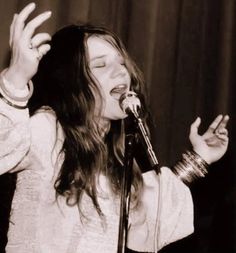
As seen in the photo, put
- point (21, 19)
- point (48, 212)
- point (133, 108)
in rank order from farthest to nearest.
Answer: point (48, 212) < point (133, 108) < point (21, 19)

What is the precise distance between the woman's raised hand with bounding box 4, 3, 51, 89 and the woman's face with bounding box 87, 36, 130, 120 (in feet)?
1.14

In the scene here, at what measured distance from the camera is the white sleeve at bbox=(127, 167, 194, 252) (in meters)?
1.51

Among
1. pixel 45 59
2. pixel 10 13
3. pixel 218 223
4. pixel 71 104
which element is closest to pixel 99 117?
pixel 71 104

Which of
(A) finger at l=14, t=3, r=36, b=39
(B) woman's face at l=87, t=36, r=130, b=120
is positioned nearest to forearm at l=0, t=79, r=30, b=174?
(A) finger at l=14, t=3, r=36, b=39

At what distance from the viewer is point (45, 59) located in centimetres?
153

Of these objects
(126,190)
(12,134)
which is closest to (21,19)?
(12,134)

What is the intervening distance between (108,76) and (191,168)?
33cm

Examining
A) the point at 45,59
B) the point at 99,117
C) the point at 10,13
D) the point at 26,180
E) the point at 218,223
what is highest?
the point at 10,13

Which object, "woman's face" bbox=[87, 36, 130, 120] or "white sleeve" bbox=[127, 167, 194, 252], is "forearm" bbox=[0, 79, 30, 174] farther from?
"white sleeve" bbox=[127, 167, 194, 252]

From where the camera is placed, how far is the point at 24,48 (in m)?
1.10

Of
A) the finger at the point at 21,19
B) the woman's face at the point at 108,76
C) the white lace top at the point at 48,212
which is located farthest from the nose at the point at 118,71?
the finger at the point at 21,19

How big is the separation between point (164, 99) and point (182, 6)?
33 cm

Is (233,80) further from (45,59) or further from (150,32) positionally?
(45,59)

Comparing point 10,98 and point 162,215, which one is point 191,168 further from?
point 10,98
